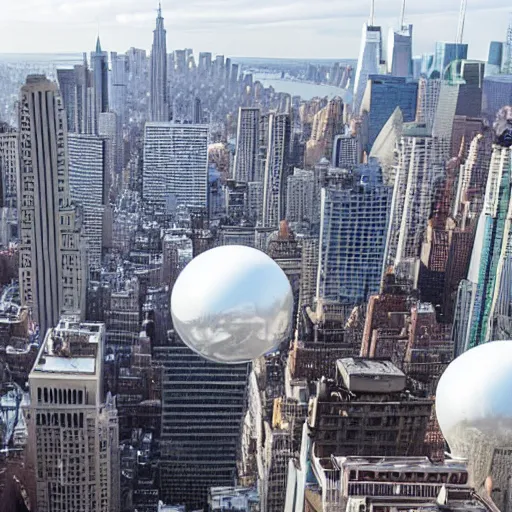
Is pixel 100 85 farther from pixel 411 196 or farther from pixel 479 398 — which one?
pixel 479 398

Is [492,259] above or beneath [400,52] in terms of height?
beneath

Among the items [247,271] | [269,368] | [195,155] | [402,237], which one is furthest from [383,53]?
[247,271]

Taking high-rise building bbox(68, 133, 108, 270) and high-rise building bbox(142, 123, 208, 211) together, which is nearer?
high-rise building bbox(68, 133, 108, 270)

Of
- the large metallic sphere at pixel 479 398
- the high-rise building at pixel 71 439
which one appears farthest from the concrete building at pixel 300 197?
the large metallic sphere at pixel 479 398

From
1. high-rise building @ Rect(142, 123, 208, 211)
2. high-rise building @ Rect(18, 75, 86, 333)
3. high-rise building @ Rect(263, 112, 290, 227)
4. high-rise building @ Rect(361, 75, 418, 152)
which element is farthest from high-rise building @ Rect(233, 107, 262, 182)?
high-rise building @ Rect(18, 75, 86, 333)

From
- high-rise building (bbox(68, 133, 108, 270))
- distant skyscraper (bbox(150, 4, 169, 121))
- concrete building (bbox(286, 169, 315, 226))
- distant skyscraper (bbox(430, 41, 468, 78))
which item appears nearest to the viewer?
distant skyscraper (bbox(430, 41, 468, 78))

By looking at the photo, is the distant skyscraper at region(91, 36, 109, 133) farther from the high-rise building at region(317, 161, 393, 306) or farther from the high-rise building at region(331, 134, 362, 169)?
the high-rise building at region(331, 134, 362, 169)

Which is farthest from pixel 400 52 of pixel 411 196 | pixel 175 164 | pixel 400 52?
pixel 175 164
